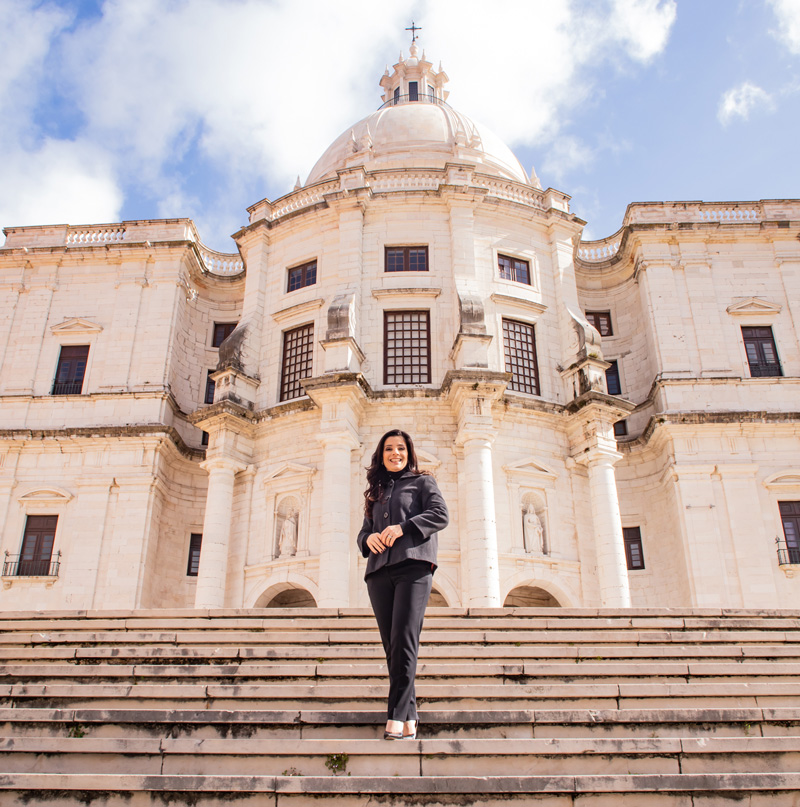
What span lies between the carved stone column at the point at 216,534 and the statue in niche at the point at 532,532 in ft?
29.8

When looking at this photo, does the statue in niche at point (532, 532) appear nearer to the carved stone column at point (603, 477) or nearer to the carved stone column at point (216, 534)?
the carved stone column at point (603, 477)

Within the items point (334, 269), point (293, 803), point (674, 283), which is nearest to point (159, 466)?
point (334, 269)

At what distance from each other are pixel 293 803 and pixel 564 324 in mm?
21735

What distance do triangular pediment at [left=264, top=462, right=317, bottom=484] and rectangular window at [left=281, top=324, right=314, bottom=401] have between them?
270 cm

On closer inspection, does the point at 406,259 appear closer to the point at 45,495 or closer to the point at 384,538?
the point at 45,495

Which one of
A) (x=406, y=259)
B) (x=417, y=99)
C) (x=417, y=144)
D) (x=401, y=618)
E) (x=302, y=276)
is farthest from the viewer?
(x=417, y=99)

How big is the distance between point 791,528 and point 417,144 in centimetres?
2146

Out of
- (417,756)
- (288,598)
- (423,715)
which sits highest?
(288,598)

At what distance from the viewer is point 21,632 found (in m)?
10.7

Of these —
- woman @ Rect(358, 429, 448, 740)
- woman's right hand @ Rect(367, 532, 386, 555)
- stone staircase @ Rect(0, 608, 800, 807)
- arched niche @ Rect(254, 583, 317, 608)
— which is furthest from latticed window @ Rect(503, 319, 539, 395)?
woman's right hand @ Rect(367, 532, 386, 555)

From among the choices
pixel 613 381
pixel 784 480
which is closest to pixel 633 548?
pixel 784 480

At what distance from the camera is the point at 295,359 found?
25734mm

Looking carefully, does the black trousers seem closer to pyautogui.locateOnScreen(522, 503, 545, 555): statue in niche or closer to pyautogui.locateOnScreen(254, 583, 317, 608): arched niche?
pyautogui.locateOnScreen(522, 503, 545, 555): statue in niche

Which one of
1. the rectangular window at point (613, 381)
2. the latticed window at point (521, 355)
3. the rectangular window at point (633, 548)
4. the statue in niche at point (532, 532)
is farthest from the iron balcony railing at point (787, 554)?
the latticed window at point (521, 355)
